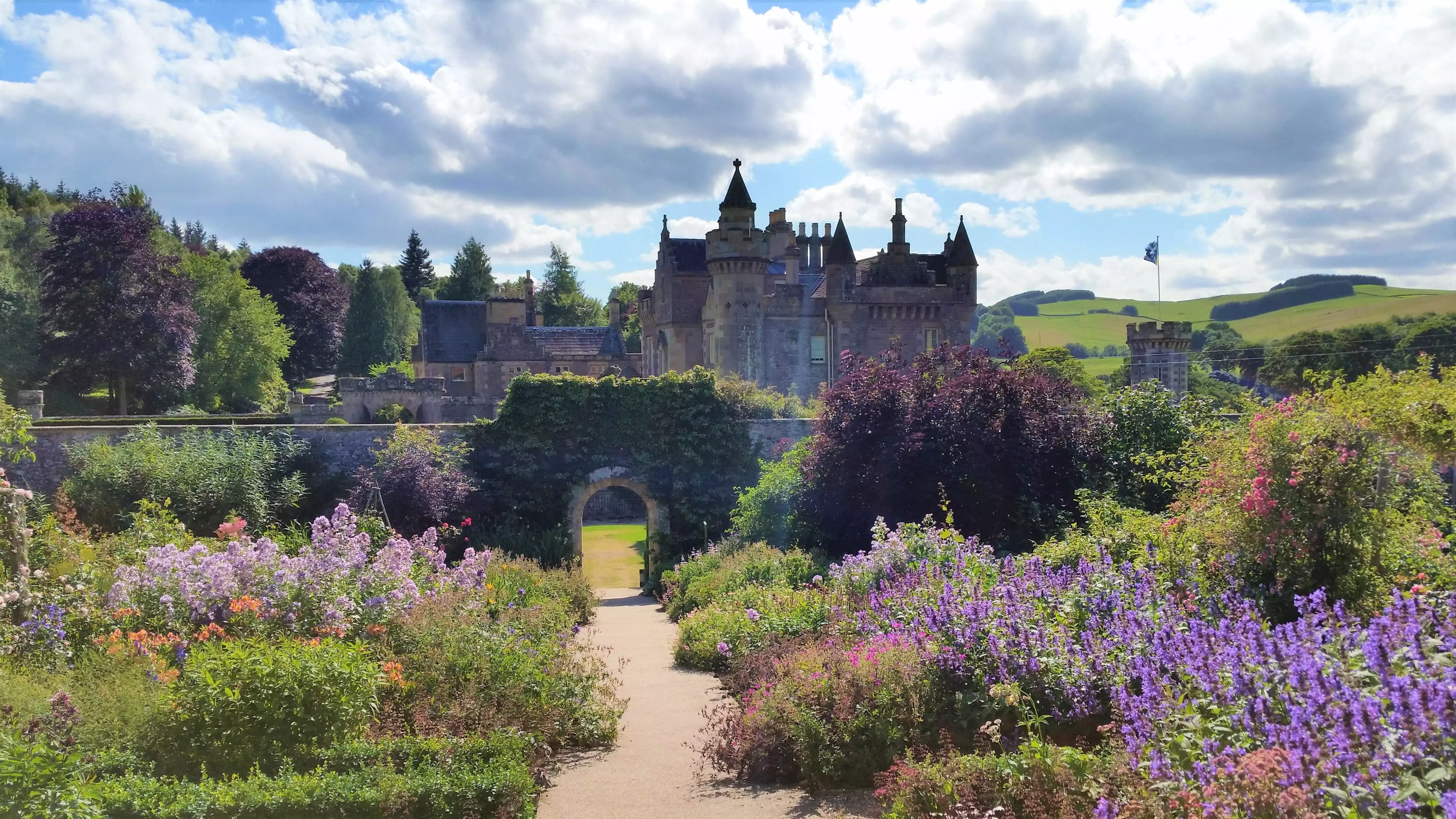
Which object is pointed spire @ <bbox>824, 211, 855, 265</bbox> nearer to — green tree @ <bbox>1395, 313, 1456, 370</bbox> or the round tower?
the round tower

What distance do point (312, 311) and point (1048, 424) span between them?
5272 cm

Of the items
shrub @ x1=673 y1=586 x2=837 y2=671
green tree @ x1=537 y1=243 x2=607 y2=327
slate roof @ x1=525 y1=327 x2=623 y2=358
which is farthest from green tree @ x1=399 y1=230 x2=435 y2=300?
shrub @ x1=673 y1=586 x2=837 y2=671

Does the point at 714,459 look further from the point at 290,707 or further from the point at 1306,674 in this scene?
the point at 1306,674

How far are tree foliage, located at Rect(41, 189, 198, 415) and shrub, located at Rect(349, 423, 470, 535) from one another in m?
20.9

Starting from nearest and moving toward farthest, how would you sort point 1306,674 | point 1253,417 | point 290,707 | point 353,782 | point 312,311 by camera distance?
point 1306,674 < point 353,782 < point 290,707 < point 1253,417 < point 312,311

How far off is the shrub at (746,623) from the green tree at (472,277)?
5683cm

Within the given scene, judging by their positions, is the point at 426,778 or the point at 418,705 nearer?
the point at 426,778

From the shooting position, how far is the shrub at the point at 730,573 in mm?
13500

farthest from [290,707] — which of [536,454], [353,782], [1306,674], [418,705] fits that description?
[536,454]

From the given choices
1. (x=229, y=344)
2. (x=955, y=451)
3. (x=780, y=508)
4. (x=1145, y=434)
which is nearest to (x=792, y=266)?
(x=780, y=508)

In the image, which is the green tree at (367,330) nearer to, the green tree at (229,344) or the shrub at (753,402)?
the green tree at (229,344)

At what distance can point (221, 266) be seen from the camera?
4425cm

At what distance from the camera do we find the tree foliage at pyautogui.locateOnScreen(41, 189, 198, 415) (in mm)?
34344

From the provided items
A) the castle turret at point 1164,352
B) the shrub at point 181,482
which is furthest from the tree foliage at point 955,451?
the castle turret at point 1164,352
